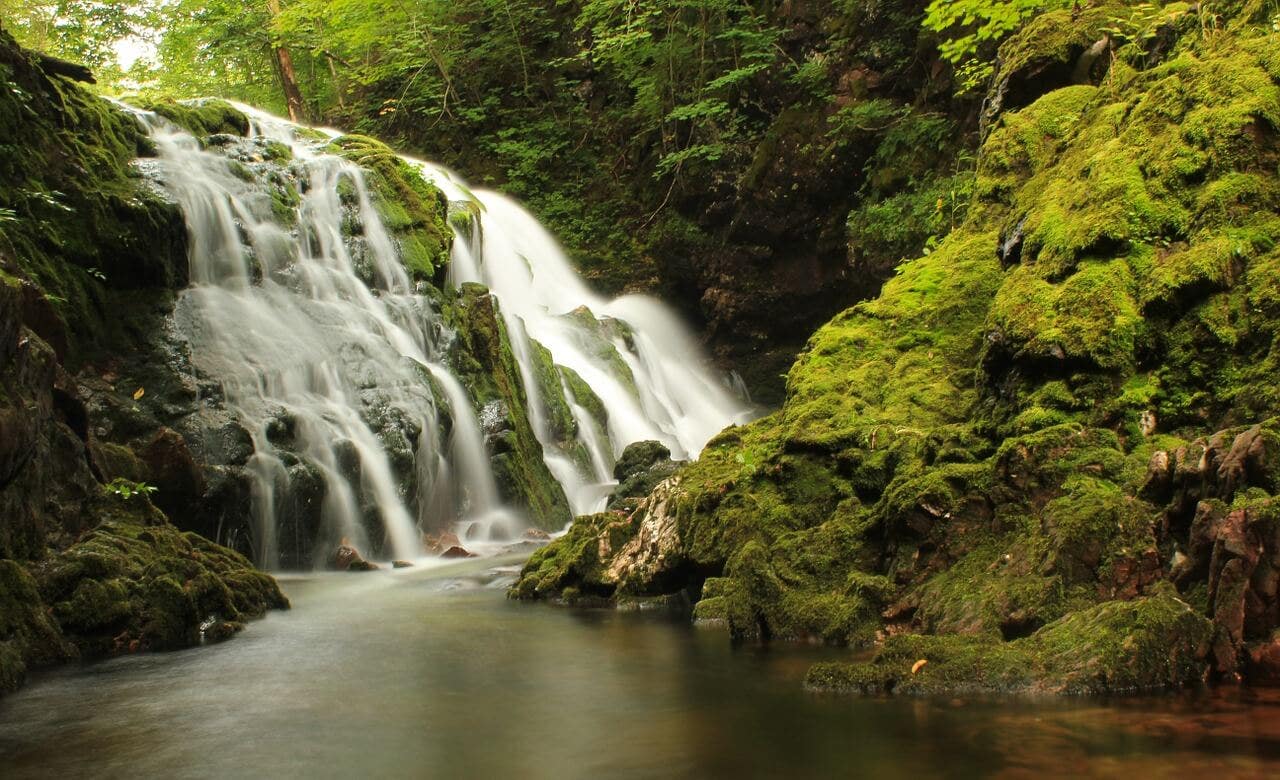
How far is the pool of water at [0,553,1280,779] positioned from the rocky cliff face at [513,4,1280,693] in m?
0.35

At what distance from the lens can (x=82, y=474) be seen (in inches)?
294

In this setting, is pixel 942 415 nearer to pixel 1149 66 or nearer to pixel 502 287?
pixel 1149 66

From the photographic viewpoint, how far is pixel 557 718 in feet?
15.5

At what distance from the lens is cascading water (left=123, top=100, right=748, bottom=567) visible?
458 inches

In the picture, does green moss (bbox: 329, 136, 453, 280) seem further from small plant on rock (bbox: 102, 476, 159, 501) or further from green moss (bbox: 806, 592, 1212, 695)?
green moss (bbox: 806, 592, 1212, 695)

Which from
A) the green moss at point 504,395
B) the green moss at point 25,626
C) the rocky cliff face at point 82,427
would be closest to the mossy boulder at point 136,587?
the rocky cliff face at point 82,427

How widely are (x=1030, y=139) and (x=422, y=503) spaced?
27.0 ft

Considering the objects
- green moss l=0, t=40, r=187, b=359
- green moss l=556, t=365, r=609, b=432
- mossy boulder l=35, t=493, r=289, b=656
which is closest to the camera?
mossy boulder l=35, t=493, r=289, b=656

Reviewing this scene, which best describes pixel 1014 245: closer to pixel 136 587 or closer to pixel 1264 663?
pixel 1264 663

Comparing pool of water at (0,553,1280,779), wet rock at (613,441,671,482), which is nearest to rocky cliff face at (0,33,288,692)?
pool of water at (0,553,1280,779)

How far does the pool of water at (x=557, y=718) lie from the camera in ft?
11.9

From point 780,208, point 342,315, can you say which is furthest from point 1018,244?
point 780,208

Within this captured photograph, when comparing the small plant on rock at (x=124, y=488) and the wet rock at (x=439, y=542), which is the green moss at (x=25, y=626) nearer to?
the small plant on rock at (x=124, y=488)

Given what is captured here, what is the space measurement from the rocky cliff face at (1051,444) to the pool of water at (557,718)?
35 centimetres
